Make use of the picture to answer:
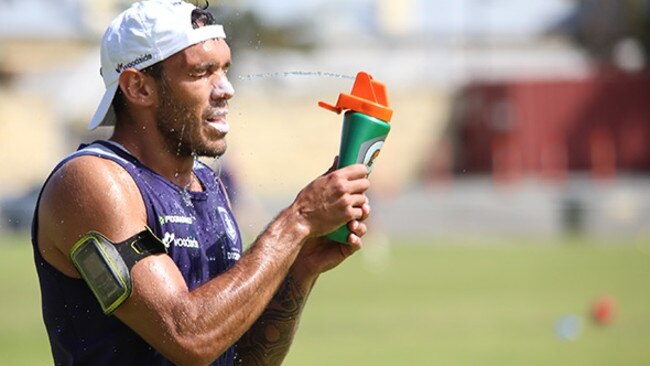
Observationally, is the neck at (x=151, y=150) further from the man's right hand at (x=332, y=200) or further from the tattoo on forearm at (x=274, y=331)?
the tattoo on forearm at (x=274, y=331)

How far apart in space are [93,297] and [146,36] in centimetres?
94

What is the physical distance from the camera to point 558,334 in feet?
52.2

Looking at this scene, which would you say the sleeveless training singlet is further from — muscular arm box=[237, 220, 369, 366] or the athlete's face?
muscular arm box=[237, 220, 369, 366]

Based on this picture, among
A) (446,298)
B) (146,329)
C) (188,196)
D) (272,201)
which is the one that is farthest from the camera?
(272,201)

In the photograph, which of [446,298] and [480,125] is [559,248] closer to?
[446,298]

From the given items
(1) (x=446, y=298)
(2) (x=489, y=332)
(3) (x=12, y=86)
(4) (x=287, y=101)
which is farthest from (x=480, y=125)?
(2) (x=489, y=332)

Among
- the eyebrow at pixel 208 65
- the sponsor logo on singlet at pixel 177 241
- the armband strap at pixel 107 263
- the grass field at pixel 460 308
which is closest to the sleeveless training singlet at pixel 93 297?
the sponsor logo on singlet at pixel 177 241

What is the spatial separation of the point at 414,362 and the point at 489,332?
256 centimetres

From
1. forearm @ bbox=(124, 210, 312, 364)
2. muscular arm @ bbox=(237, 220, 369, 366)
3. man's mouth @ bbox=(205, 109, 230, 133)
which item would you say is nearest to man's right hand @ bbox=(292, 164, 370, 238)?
forearm @ bbox=(124, 210, 312, 364)

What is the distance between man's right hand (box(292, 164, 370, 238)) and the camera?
4.62m

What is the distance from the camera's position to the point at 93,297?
15.1ft

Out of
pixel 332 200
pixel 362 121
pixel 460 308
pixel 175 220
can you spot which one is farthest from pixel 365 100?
pixel 460 308

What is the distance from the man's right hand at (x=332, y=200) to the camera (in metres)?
4.62

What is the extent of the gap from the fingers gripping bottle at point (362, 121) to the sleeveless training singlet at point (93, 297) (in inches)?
21.2
